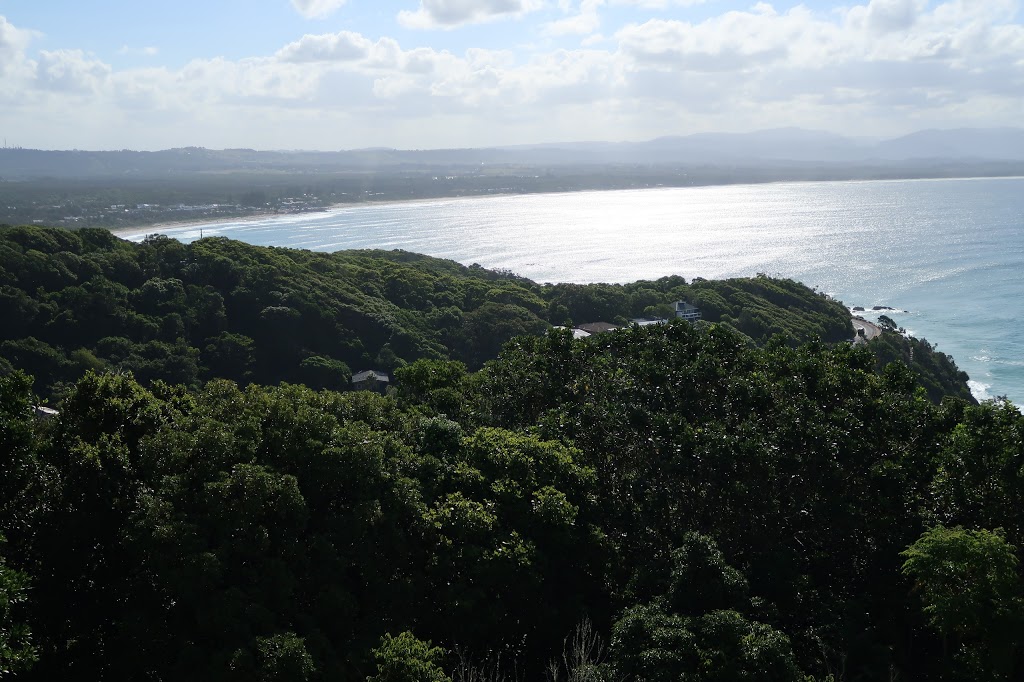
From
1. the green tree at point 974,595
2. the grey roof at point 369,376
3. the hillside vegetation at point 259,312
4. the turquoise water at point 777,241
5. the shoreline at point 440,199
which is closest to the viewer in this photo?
the green tree at point 974,595

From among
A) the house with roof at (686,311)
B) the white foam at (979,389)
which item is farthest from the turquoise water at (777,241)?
the house with roof at (686,311)

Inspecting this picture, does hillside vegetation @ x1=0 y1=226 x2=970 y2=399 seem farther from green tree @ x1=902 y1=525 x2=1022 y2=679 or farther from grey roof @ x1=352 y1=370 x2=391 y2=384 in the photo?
green tree @ x1=902 y1=525 x2=1022 y2=679

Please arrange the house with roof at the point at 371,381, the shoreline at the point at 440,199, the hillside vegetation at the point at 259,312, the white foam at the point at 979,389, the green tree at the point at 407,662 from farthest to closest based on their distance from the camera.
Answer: the shoreline at the point at 440,199
the white foam at the point at 979,389
the house with roof at the point at 371,381
the hillside vegetation at the point at 259,312
the green tree at the point at 407,662

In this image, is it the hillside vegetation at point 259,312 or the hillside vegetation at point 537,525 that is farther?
the hillside vegetation at point 259,312

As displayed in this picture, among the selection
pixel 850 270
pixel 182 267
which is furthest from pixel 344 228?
pixel 182 267

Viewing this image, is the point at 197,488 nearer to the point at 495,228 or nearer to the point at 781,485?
the point at 781,485

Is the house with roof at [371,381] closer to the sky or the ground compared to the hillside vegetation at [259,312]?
closer to the ground

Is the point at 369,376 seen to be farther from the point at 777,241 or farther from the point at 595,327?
the point at 777,241

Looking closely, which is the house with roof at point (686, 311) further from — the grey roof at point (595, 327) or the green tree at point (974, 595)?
the green tree at point (974, 595)

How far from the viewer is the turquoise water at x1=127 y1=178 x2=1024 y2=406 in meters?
55.0

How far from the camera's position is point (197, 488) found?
9320 millimetres

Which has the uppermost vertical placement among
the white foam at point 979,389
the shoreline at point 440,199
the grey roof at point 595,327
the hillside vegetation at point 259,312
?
the shoreline at point 440,199

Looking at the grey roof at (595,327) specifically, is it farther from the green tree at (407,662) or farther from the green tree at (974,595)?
the green tree at (407,662)

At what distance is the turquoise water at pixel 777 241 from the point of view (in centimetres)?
5497
